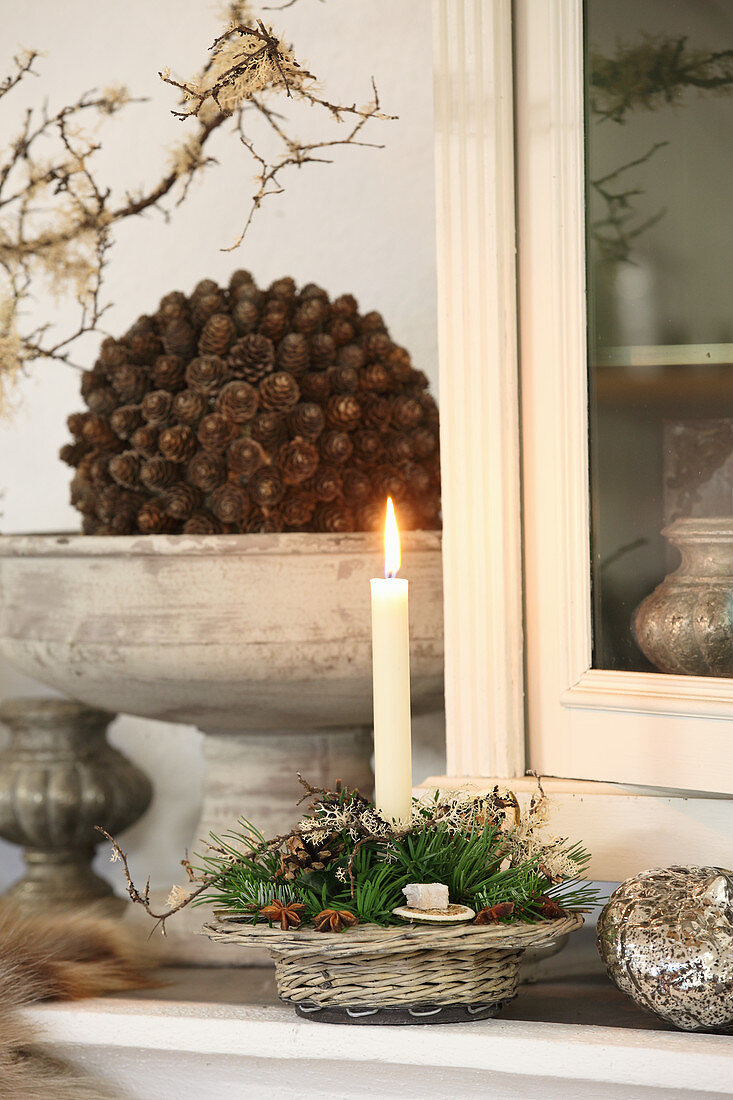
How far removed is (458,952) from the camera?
0.53 meters

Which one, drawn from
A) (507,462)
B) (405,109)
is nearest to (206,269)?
(405,109)

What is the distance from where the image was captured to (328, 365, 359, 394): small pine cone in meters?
0.89

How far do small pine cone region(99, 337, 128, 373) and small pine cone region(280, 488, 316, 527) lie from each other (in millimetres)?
183

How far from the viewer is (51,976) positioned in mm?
625

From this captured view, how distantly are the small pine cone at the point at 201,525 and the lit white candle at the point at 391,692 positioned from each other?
0.32 m

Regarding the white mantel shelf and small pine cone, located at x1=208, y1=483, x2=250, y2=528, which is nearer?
the white mantel shelf

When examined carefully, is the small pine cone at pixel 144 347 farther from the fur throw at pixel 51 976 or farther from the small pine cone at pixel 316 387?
the fur throw at pixel 51 976

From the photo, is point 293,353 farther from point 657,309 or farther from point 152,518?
point 657,309

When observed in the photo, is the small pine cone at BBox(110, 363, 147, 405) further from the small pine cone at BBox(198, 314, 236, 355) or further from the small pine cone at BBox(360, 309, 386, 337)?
the small pine cone at BBox(360, 309, 386, 337)

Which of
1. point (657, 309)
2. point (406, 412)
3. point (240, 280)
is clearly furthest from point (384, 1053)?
point (240, 280)

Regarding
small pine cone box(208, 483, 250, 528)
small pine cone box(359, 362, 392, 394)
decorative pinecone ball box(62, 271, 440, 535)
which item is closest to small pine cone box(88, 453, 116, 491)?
decorative pinecone ball box(62, 271, 440, 535)

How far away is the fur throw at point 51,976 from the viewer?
58 centimetres

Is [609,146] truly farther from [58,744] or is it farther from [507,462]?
[58,744]

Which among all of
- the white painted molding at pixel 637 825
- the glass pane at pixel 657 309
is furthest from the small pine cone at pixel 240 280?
the white painted molding at pixel 637 825
